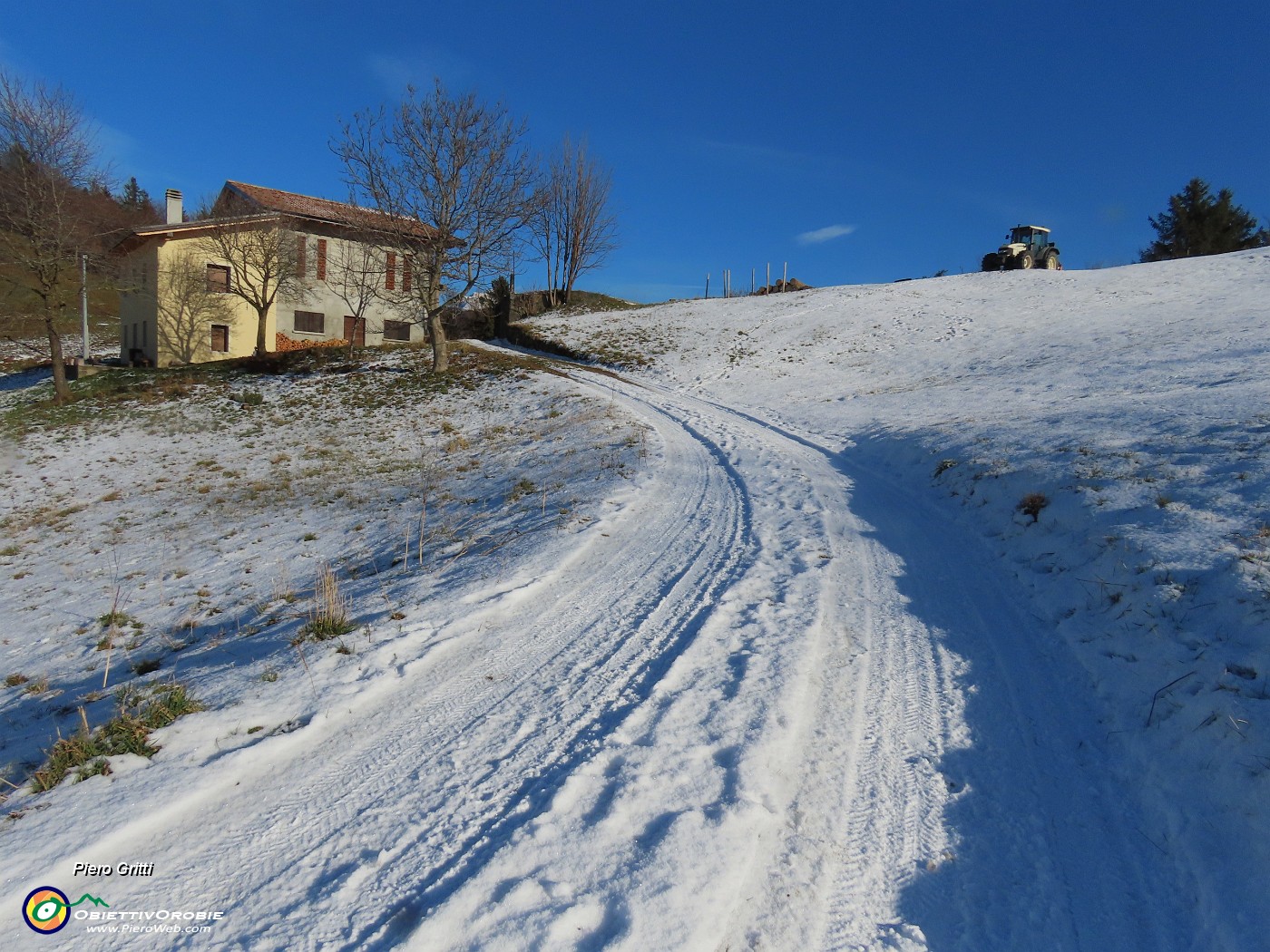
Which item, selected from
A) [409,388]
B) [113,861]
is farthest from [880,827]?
[409,388]

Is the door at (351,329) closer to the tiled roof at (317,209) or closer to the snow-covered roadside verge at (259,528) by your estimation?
the tiled roof at (317,209)

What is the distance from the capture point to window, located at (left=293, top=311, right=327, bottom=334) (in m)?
31.8

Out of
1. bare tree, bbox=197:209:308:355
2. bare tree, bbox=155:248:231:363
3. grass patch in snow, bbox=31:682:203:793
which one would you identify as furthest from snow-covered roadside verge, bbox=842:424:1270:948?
bare tree, bbox=155:248:231:363

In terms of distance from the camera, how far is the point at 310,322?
32.2m

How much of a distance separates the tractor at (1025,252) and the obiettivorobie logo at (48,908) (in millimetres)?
43761

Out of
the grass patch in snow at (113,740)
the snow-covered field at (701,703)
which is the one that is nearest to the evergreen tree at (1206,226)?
the snow-covered field at (701,703)

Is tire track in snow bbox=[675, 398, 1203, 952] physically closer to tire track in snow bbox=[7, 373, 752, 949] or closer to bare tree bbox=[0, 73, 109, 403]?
tire track in snow bbox=[7, 373, 752, 949]

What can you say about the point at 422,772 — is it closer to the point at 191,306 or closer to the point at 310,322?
the point at 191,306

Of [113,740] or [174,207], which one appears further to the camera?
[174,207]

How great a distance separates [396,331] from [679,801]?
116ft

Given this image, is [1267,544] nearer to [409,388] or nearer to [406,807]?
[406,807]

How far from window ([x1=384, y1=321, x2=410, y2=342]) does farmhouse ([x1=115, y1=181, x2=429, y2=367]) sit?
312mm

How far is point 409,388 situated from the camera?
20375 millimetres

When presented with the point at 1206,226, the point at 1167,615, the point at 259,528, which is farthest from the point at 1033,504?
the point at 1206,226
